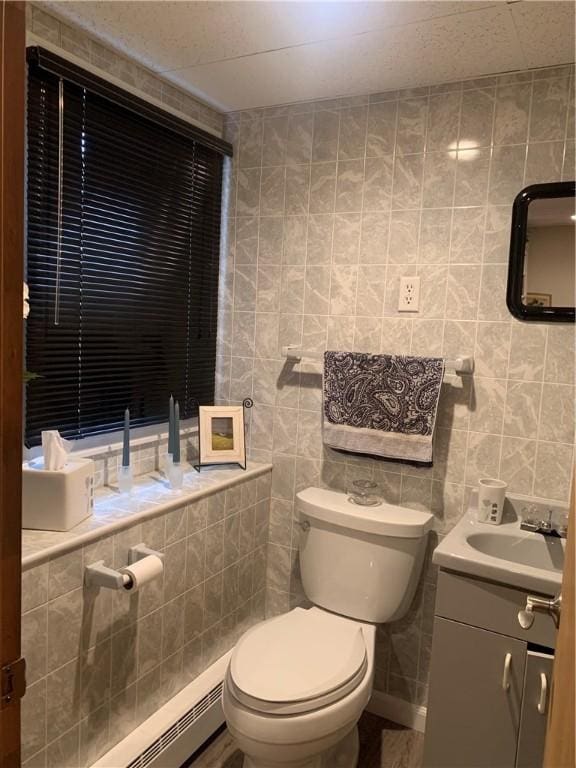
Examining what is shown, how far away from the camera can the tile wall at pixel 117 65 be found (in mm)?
1621

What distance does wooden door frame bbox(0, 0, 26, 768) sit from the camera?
0.74 metres

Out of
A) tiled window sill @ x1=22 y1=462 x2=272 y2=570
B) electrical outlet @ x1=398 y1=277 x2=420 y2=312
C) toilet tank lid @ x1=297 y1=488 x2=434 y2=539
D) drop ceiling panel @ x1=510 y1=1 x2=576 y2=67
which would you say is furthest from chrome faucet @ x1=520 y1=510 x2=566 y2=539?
drop ceiling panel @ x1=510 y1=1 x2=576 y2=67

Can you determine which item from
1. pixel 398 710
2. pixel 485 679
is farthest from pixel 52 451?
pixel 398 710

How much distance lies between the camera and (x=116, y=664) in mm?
1653

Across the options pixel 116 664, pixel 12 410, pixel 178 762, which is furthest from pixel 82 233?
pixel 178 762

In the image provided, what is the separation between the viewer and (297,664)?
1606mm

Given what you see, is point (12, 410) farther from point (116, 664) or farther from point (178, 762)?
point (178, 762)

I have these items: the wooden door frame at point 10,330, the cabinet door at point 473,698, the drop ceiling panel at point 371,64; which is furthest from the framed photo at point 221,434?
the wooden door frame at point 10,330

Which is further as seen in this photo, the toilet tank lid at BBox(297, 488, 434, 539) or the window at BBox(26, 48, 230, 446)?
the toilet tank lid at BBox(297, 488, 434, 539)

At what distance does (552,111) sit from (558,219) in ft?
1.11

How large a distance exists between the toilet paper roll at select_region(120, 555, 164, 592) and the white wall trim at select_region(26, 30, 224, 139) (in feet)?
4.74

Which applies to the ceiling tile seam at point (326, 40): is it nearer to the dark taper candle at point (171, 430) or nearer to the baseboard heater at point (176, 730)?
the dark taper candle at point (171, 430)

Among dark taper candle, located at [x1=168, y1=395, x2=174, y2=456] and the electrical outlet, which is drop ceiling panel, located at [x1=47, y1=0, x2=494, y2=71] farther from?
dark taper candle, located at [x1=168, y1=395, x2=174, y2=456]

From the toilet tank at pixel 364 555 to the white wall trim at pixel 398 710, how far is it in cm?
40
